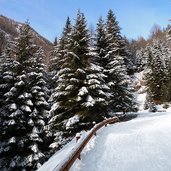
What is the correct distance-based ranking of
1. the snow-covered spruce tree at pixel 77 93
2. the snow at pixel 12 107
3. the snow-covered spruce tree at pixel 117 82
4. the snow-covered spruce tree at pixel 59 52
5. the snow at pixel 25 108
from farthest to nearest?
the snow-covered spruce tree at pixel 59 52
the snow-covered spruce tree at pixel 117 82
the snow at pixel 25 108
the snow at pixel 12 107
the snow-covered spruce tree at pixel 77 93

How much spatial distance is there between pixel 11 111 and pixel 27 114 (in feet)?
5.25

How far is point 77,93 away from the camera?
26.7 m

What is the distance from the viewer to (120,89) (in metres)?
34.4

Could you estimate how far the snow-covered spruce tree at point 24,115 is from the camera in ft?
85.7

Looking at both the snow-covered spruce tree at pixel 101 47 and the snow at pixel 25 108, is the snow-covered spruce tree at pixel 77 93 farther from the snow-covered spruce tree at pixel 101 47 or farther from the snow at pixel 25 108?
the snow-covered spruce tree at pixel 101 47

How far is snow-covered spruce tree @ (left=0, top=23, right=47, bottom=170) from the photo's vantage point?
26.1 meters

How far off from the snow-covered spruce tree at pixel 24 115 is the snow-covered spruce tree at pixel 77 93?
2.11 m

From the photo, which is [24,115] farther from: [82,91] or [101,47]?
[101,47]

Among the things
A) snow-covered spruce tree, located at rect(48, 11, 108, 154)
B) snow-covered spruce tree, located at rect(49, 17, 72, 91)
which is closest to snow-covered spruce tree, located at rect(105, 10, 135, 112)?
snow-covered spruce tree, located at rect(48, 11, 108, 154)

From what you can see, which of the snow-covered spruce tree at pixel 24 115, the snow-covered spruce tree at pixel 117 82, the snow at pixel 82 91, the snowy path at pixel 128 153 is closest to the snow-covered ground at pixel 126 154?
the snowy path at pixel 128 153

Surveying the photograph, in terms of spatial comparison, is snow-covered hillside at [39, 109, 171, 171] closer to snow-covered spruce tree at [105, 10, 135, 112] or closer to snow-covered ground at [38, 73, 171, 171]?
snow-covered ground at [38, 73, 171, 171]

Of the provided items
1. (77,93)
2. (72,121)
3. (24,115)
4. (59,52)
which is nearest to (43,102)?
(24,115)

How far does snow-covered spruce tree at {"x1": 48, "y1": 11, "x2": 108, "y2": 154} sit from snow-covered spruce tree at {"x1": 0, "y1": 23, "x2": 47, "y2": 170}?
2.11m

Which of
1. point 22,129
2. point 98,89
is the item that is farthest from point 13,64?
point 98,89
